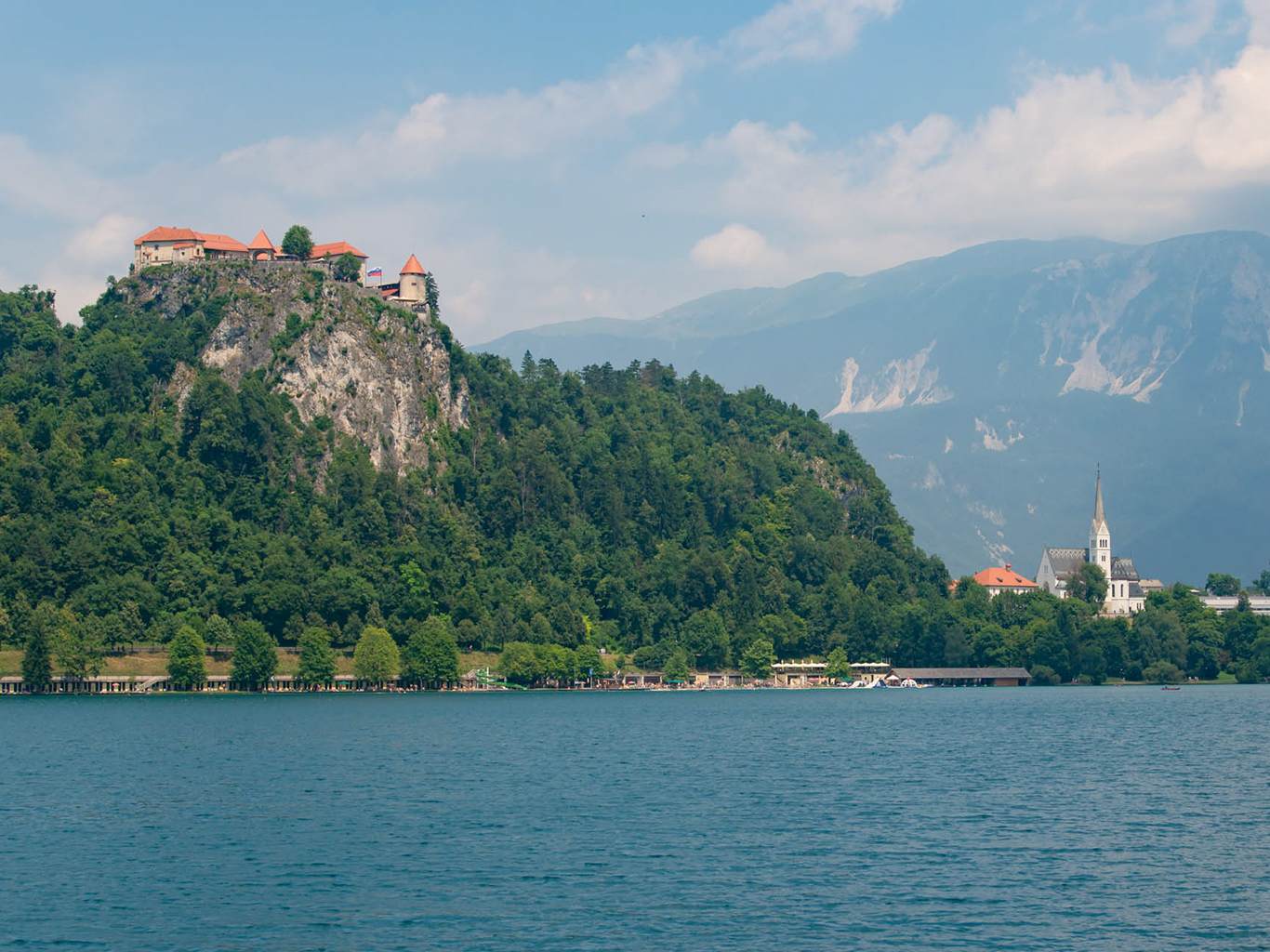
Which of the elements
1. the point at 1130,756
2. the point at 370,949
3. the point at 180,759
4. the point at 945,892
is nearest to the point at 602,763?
the point at 180,759

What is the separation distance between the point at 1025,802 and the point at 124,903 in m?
46.4

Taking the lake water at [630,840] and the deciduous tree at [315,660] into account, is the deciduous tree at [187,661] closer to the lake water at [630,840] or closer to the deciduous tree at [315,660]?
the deciduous tree at [315,660]

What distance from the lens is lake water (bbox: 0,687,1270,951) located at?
49.4 meters

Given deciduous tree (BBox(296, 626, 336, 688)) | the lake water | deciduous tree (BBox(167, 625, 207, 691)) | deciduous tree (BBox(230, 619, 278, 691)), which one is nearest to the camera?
the lake water

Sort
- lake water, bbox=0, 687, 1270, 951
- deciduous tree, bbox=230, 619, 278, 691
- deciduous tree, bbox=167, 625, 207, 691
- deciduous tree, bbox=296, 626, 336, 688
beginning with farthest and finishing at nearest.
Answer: deciduous tree, bbox=296, 626, 336, 688 → deciduous tree, bbox=230, 619, 278, 691 → deciduous tree, bbox=167, 625, 207, 691 → lake water, bbox=0, 687, 1270, 951

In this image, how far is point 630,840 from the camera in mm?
65750

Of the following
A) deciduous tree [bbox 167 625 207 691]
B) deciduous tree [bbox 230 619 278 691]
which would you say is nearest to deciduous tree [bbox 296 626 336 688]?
deciduous tree [bbox 230 619 278 691]

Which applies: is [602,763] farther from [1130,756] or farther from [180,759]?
[1130,756]

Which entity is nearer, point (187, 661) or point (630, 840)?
point (630, 840)

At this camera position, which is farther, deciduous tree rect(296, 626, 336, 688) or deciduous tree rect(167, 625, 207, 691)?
deciduous tree rect(296, 626, 336, 688)

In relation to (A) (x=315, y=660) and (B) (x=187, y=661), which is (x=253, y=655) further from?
(A) (x=315, y=660)

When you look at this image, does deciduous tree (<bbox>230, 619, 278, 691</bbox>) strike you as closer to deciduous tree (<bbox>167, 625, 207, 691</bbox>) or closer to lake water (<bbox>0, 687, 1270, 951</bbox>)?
deciduous tree (<bbox>167, 625, 207, 691</bbox>)

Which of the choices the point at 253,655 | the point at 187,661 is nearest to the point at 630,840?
the point at 253,655

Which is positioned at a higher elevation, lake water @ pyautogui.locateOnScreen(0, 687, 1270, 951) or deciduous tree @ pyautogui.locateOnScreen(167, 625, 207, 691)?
deciduous tree @ pyautogui.locateOnScreen(167, 625, 207, 691)
